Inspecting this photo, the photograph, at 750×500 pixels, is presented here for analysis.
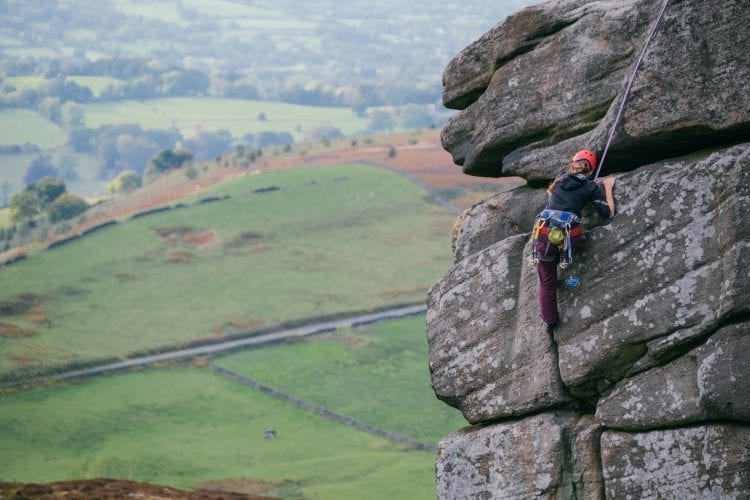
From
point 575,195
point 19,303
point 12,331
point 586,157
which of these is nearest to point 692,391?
point 575,195

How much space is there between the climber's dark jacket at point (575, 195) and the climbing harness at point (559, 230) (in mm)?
179

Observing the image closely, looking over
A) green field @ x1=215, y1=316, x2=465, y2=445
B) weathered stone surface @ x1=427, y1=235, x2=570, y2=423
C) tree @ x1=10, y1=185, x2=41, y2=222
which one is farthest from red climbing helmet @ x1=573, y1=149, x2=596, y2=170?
tree @ x1=10, y1=185, x2=41, y2=222

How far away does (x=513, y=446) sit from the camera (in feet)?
86.9

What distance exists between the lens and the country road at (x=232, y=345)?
82.2m

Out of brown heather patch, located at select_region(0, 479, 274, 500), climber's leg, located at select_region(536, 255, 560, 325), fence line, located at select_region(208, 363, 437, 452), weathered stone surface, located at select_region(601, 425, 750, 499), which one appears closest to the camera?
weathered stone surface, located at select_region(601, 425, 750, 499)

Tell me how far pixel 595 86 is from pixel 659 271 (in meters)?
5.19

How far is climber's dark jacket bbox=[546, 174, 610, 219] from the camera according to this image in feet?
81.4

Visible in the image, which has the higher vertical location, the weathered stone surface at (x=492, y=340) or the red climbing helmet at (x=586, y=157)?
the red climbing helmet at (x=586, y=157)

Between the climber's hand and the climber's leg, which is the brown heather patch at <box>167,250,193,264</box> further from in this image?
the climber's hand

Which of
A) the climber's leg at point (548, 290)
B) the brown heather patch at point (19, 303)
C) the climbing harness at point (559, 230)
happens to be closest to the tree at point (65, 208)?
the brown heather patch at point (19, 303)

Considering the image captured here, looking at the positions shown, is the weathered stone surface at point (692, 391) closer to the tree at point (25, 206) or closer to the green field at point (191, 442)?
the green field at point (191, 442)

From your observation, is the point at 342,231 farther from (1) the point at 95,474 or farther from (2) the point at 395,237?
(1) the point at 95,474

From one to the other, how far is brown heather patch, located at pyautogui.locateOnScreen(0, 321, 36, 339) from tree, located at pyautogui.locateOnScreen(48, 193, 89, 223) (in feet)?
224

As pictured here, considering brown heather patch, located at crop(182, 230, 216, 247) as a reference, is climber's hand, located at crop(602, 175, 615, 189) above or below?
above
